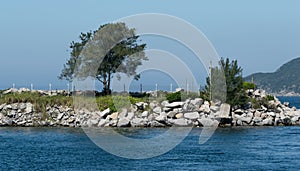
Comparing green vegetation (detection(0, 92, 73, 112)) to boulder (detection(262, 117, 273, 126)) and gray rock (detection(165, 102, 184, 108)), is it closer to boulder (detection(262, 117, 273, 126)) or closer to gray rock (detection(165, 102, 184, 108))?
gray rock (detection(165, 102, 184, 108))

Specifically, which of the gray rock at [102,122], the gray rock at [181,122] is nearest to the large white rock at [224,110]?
the gray rock at [181,122]

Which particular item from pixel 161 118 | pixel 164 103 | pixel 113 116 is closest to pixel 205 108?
pixel 164 103

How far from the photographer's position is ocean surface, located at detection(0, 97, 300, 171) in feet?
107

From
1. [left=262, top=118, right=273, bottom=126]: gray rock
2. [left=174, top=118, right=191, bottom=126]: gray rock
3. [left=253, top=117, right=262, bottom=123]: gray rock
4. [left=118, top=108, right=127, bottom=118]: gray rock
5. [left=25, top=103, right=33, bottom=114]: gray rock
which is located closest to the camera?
[left=174, top=118, right=191, bottom=126]: gray rock

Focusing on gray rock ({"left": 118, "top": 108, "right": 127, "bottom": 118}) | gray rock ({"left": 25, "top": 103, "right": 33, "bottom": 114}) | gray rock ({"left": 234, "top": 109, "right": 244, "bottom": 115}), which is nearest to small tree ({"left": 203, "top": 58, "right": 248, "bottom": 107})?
gray rock ({"left": 234, "top": 109, "right": 244, "bottom": 115})

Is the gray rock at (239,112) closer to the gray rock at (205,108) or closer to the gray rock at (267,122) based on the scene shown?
the gray rock at (267,122)

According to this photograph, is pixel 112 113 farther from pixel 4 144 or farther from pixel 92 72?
pixel 4 144

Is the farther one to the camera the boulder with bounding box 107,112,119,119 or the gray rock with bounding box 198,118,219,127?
the boulder with bounding box 107,112,119,119

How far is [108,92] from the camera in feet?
206

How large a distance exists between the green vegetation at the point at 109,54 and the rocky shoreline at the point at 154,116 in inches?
308

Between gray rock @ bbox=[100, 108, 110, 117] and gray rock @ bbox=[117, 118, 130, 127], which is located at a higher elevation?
gray rock @ bbox=[100, 108, 110, 117]

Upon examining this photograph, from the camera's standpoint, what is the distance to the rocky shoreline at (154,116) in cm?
5262

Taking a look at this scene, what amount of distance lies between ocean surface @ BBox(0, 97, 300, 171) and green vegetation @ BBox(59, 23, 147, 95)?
13.6 meters

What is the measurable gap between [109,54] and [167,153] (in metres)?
27.5
